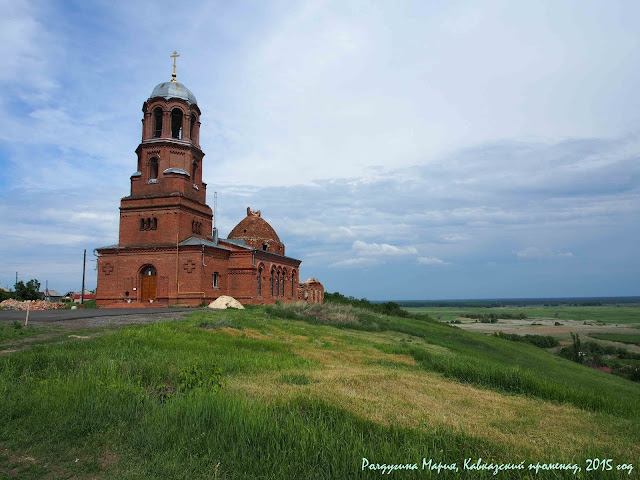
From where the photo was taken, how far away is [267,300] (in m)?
34.4

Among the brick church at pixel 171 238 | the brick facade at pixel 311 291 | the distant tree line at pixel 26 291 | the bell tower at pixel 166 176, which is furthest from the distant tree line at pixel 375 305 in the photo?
the distant tree line at pixel 26 291

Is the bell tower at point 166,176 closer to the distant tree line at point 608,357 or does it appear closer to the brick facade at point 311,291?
the brick facade at point 311,291

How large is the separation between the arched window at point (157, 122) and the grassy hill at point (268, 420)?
25.2 m

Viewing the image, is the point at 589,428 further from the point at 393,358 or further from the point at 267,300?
the point at 267,300

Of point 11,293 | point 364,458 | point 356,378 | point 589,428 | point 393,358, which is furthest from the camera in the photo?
point 11,293

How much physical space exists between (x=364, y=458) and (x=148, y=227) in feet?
95.1

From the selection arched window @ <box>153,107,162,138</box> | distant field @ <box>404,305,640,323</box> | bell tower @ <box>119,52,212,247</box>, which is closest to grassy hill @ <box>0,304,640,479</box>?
bell tower @ <box>119,52,212,247</box>

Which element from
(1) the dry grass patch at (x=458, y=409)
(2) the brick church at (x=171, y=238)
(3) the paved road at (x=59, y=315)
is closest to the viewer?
(1) the dry grass patch at (x=458, y=409)

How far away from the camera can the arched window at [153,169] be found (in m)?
31.5

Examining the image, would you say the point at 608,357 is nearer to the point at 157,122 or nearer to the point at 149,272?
the point at 149,272

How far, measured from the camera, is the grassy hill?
4.33m

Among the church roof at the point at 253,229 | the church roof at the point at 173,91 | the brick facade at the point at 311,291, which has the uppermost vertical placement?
the church roof at the point at 173,91

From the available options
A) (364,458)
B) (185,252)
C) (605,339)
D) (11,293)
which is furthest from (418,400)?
(605,339)

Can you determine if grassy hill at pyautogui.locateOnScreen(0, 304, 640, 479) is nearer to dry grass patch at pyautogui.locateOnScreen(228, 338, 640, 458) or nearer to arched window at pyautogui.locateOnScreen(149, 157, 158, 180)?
dry grass patch at pyautogui.locateOnScreen(228, 338, 640, 458)
